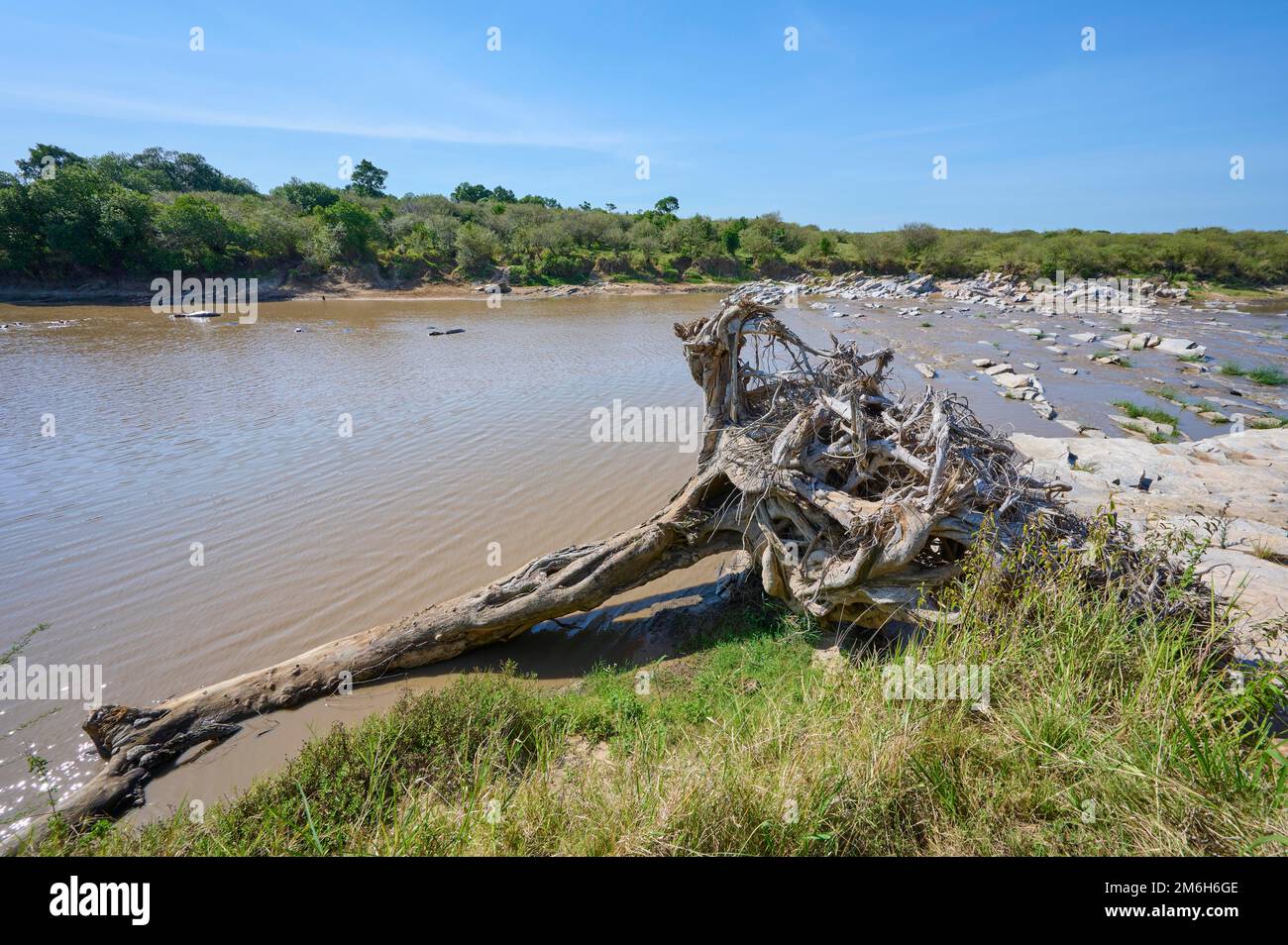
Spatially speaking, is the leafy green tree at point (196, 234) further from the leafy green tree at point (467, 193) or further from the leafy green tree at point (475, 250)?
the leafy green tree at point (467, 193)

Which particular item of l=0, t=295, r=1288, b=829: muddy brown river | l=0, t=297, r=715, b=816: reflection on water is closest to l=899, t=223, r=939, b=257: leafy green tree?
l=0, t=295, r=1288, b=829: muddy brown river

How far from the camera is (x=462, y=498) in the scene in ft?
30.7

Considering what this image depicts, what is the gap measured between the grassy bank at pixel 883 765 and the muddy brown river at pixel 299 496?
1495mm

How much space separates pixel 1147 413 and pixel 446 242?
5507cm

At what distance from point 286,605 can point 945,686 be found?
708 cm

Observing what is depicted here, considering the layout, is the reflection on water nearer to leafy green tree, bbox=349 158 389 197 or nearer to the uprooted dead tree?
the uprooted dead tree

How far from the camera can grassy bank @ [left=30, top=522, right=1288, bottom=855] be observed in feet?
8.57

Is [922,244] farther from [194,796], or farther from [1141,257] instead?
[194,796]

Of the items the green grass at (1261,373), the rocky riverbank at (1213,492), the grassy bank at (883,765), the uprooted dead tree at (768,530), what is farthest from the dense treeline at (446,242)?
the grassy bank at (883,765)

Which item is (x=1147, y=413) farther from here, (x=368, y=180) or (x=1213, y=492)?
(x=368, y=180)

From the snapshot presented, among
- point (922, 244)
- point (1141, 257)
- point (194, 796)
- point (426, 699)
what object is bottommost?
point (194, 796)

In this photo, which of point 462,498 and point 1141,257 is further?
point 1141,257

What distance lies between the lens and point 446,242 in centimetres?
5334

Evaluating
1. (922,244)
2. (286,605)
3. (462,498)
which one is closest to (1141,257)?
(922,244)
